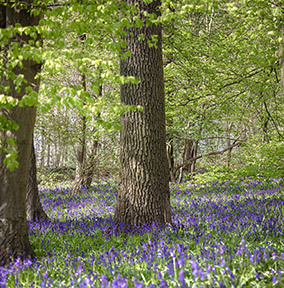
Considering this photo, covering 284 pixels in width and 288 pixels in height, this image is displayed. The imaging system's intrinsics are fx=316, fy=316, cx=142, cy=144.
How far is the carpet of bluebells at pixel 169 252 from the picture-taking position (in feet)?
9.87

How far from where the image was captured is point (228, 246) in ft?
12.5

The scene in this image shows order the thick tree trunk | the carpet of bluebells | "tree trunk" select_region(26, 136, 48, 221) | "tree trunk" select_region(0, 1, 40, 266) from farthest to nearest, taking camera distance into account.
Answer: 1. "tree trunk" select_region(26, 136, 48, 221)
2. the thick tree trunk
3. "tree trunk" select_region(0, 1, 40, 266)
4. the carpet of bluebells

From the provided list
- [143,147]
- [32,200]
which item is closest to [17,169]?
[143,147]

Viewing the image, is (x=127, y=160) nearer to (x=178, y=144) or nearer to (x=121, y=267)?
(x=121, y=267)

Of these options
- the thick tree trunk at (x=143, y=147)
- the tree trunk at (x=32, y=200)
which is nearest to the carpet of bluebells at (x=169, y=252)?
the thick tree trunk at (x=143, y=147)

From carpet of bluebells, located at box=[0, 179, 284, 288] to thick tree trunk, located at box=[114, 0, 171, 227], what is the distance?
0.37 m

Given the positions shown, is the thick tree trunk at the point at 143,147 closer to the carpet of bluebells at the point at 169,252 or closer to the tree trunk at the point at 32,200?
the carpet of bluebells at the point at 169,252

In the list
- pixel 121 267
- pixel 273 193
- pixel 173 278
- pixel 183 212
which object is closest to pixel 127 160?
pixel 183 212

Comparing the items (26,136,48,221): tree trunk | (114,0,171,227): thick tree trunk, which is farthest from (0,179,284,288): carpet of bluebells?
(26,136,48,221): tree trunk

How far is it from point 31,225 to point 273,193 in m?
5.75

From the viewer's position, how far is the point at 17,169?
4.17m

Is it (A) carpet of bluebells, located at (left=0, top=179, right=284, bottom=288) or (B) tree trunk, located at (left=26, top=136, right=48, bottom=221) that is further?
(B) tree trunk, located at (left=26, top=136, right=48, bottom=221)

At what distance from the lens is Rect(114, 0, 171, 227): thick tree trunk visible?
550 centimetres

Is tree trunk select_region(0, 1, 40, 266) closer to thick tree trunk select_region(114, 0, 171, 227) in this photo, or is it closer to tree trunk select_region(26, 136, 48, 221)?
thick tree trunk select_region(114, 0, 171, 227)
